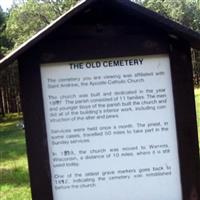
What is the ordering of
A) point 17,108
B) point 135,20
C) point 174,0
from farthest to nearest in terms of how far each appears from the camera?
point 174,0 < point 17,108 < point 135,20

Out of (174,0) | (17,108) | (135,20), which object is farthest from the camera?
(174,0)

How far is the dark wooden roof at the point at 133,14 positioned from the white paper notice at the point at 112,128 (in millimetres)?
233

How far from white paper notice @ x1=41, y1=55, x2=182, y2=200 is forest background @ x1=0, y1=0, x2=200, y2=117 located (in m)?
21.3

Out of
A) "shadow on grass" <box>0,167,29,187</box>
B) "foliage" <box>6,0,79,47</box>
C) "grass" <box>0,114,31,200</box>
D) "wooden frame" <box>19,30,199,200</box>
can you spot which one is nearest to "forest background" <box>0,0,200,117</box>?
"foliage" <box>6,0,79,47</box>

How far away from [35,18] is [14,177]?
24.6m

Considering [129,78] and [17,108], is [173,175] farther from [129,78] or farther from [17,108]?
[17,108]

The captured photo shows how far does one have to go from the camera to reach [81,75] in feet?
13.1

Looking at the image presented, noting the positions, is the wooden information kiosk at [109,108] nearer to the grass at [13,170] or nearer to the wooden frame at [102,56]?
the wooden frame at [102,56]

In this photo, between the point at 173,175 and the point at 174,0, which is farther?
the point at 174,0

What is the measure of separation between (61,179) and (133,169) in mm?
493

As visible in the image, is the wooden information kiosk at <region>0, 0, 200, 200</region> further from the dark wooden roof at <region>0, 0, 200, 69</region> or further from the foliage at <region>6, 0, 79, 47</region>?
the foliage at <region>6, 0, 79, 47</region>

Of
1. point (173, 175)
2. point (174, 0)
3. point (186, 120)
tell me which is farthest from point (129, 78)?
point (174, 0)

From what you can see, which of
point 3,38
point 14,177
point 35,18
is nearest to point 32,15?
point 35,18

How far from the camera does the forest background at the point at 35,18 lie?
2566cm
